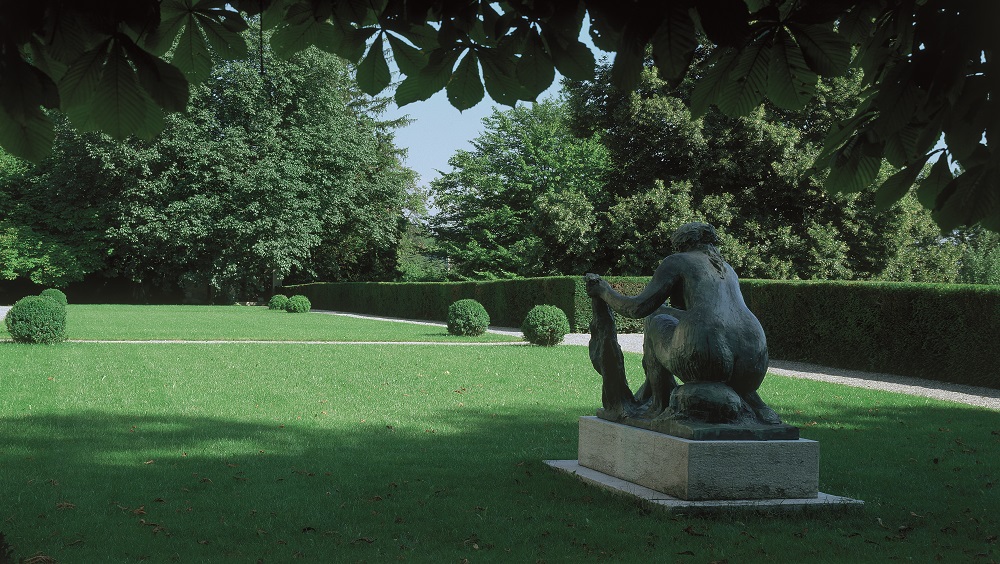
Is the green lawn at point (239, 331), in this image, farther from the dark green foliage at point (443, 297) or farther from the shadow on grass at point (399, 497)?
the shadow on grass at point (399, 497)

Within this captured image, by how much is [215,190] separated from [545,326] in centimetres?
2772

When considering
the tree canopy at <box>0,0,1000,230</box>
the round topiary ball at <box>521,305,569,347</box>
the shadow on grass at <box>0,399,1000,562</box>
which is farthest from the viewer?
the round topiary ball at <box>521,305,569,347</box>

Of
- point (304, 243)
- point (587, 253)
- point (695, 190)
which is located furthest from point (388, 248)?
point (695, 190)

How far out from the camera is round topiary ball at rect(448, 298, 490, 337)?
22.7 meters

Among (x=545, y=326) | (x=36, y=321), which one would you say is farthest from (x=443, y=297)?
(x=36, y=321)

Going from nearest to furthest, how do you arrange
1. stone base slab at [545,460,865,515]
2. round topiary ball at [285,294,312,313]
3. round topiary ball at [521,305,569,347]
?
stone base slab at [545,460,865,515]
round topiary ball at [521,305,569,347]
round topiary ball at [285,294,312,313]

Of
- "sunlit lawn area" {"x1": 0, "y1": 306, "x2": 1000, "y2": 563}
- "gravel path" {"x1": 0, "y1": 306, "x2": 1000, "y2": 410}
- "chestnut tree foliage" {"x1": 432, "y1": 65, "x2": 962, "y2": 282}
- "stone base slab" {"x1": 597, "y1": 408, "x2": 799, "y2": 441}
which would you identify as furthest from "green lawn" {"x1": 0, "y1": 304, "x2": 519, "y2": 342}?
"stone base slab" {"x1": 597, "y1": 408, "x2": 799, "y2": 441}

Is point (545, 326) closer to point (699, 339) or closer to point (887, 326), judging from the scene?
point (887, 326)

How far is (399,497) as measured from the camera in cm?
610

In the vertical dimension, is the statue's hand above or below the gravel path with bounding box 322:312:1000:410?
above

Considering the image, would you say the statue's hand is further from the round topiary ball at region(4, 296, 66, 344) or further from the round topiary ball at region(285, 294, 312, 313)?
the round topiary ball at region(285, 294, 312, 313)

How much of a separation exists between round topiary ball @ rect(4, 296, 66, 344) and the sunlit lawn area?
149 inches

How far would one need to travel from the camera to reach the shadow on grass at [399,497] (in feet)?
15.9

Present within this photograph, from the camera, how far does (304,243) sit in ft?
140
